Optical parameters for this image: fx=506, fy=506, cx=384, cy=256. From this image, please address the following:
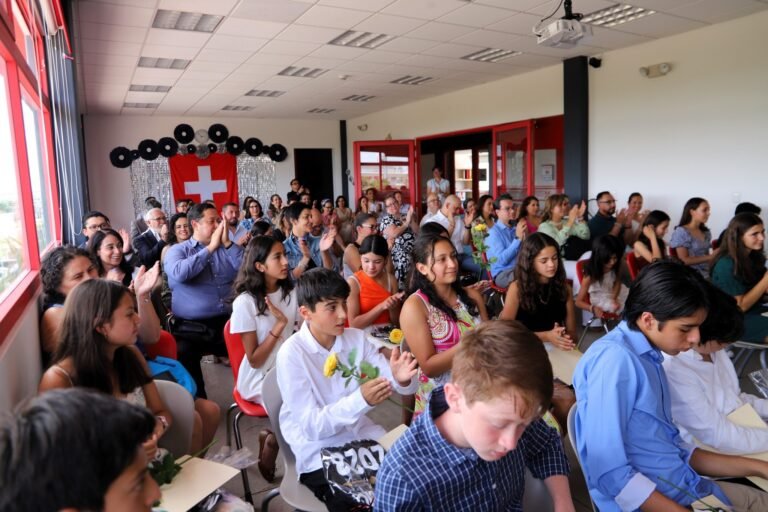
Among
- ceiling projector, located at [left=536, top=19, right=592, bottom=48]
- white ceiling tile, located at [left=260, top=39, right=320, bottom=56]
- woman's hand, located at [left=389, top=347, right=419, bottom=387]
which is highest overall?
white ceiling tile, located at [left=260, top=39, right=320, bottom=56]

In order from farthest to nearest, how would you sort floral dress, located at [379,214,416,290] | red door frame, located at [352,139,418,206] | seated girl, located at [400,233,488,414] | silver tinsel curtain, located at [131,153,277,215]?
silver tinsel curtain, located at [131,153,277,215], red door frame, located at [352,139,418,206], floral dress, located at [379,214,416,290], seated girl, located at [400,233,488,414]

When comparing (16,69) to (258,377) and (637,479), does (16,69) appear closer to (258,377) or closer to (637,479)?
(258,377)

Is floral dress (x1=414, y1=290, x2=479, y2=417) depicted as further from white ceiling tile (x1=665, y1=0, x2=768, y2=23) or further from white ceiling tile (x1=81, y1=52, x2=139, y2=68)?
white ceiling tile (x1=81, y1=52, x2=139, y2=68)

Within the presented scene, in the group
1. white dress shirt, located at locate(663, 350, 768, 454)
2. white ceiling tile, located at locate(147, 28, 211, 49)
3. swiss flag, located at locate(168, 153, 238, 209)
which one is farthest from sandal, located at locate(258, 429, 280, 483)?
swiss flag, located at locate(168, 153, 238, 209)

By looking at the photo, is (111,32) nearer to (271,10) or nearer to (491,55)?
(271,10)

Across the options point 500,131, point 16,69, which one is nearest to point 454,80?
point 500,131

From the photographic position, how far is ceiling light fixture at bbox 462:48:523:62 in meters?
6.84

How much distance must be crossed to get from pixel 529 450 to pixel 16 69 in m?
3.17

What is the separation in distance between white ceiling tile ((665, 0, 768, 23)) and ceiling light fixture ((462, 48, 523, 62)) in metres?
2.06

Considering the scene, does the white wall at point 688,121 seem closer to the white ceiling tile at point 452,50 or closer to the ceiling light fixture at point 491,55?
the ceiling light fixture at point 491,55

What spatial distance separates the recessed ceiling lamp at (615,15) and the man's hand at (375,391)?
5.21 metres

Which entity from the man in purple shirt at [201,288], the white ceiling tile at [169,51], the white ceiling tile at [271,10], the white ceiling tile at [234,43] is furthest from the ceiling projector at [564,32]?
the white ceiling tile at [169,51]

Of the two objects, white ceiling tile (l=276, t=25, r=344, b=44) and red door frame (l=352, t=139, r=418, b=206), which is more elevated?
white ceiling tile (l=276, t=25, r=344, b=44)

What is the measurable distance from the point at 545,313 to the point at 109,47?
5894 millimetres
